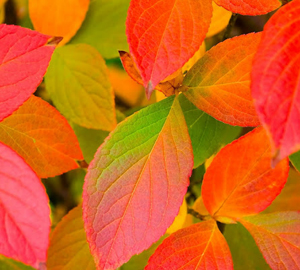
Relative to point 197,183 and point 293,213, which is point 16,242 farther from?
point 197,183

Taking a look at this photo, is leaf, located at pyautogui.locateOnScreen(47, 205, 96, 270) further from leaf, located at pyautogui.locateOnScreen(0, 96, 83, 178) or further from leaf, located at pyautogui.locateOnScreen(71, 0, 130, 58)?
leaf, located at pyautogui.locateOnScreen(71, 0, 130, 58)

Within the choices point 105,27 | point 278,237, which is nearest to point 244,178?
point 278,237

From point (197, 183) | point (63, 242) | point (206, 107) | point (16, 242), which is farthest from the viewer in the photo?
point (197, 183)

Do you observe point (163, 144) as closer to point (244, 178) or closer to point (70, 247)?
point (244, 178)

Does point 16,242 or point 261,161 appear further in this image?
point 261,161

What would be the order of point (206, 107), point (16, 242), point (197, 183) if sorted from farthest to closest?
point (197, 183) < point (206, 107) < point (16, 242)

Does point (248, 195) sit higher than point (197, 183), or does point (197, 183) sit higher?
point (248, 195)

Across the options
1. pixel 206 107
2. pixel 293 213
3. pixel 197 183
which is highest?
pixel 206 107

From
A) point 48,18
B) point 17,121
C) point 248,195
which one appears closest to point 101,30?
point 48,18

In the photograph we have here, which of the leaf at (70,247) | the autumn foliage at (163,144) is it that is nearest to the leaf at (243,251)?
the autumn foliage at (163,144)
